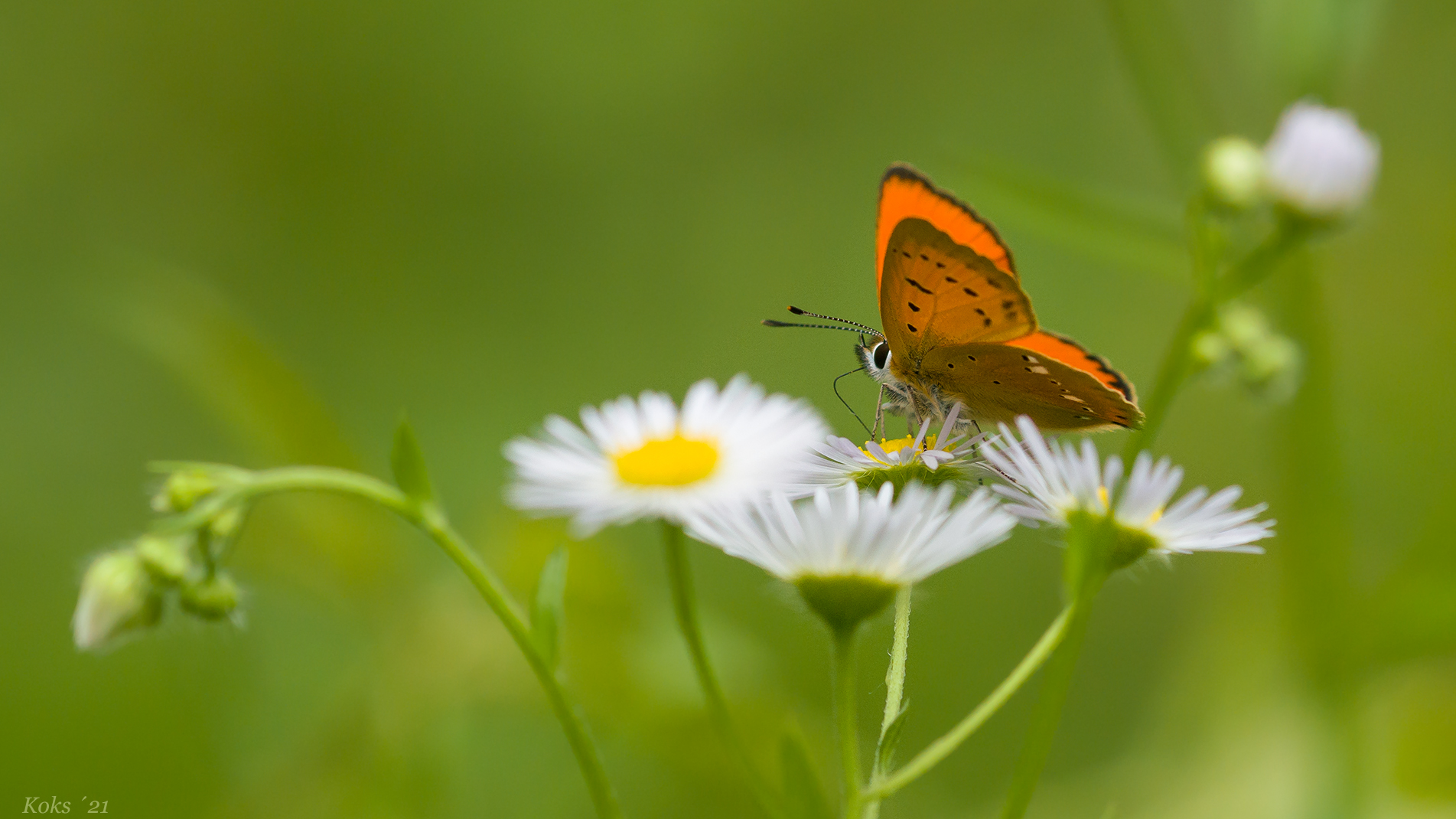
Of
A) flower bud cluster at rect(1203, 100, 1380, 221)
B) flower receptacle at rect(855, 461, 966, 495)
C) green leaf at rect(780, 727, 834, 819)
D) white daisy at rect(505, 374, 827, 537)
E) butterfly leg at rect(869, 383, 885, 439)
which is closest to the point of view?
green leaf at rect(780, 727, 834, 819)

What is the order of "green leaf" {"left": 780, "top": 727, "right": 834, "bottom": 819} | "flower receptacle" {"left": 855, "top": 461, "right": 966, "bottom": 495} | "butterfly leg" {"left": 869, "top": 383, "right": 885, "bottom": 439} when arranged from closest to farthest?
"green leaf" {"left": 780, "top": 727, "right": 834, "bottom": 819} → "flower receptacle" {"left": 855, "top": 461, "right": 966, "bottom": 495} → "butterfly leg" {"left": 869, "top": 383, "right": 885, "bottom": 439}

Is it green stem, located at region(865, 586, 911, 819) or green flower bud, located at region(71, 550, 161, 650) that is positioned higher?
green flower bud, located at region(71, 550, 161, 650)

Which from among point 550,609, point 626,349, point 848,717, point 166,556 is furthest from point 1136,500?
point 626,349

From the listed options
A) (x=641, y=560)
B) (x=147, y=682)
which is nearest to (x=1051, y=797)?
(x=641, y=560)

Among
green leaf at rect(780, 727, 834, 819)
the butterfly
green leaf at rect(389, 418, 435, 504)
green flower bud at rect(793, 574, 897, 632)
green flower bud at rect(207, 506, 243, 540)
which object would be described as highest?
the butterfly

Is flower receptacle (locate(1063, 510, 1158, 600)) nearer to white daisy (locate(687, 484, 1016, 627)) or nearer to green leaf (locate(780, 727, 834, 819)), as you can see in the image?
white daisy (locate(687, 484, 1016, 627))

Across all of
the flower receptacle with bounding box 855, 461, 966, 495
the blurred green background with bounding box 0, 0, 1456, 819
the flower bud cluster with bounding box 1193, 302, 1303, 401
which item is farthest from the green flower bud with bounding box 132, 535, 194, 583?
the flower bud cluster with bounding box 1193, 302, 1303, 401

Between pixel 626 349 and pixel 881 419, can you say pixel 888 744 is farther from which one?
pixel 626 349
